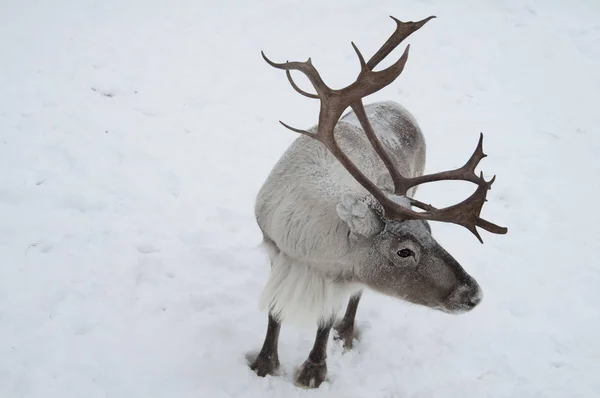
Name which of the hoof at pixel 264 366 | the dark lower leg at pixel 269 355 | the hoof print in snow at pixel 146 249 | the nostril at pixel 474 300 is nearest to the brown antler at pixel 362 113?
the nostril at pixel 474 300

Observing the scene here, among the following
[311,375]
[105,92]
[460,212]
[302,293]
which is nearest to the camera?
[460,212]

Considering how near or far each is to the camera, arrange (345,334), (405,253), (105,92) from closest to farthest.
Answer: (405,253)
(345,334)
(105,92)

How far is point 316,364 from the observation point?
3414 mm

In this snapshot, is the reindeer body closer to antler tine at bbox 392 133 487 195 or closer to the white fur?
the white fur

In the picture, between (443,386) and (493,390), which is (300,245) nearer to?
(443,386)

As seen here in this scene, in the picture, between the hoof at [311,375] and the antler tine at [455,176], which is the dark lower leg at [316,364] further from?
the antler tine at [455,176]

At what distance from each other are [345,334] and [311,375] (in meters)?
0.52

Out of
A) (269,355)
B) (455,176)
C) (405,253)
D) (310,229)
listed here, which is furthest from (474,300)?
(269,355)

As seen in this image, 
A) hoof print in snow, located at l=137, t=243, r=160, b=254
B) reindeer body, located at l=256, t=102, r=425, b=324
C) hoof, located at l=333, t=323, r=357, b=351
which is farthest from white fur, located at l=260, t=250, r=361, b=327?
hoof print in snow, located at l=137, t=243, r=160, b=254

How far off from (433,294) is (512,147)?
465cm

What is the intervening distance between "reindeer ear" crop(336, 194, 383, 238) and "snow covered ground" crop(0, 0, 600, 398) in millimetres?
1247

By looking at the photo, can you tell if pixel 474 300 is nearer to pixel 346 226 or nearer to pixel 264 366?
pixel 346 226

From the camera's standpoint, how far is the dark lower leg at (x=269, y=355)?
3.40 m

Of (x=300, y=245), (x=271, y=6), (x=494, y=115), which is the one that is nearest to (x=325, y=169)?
(x=300, y=245)
